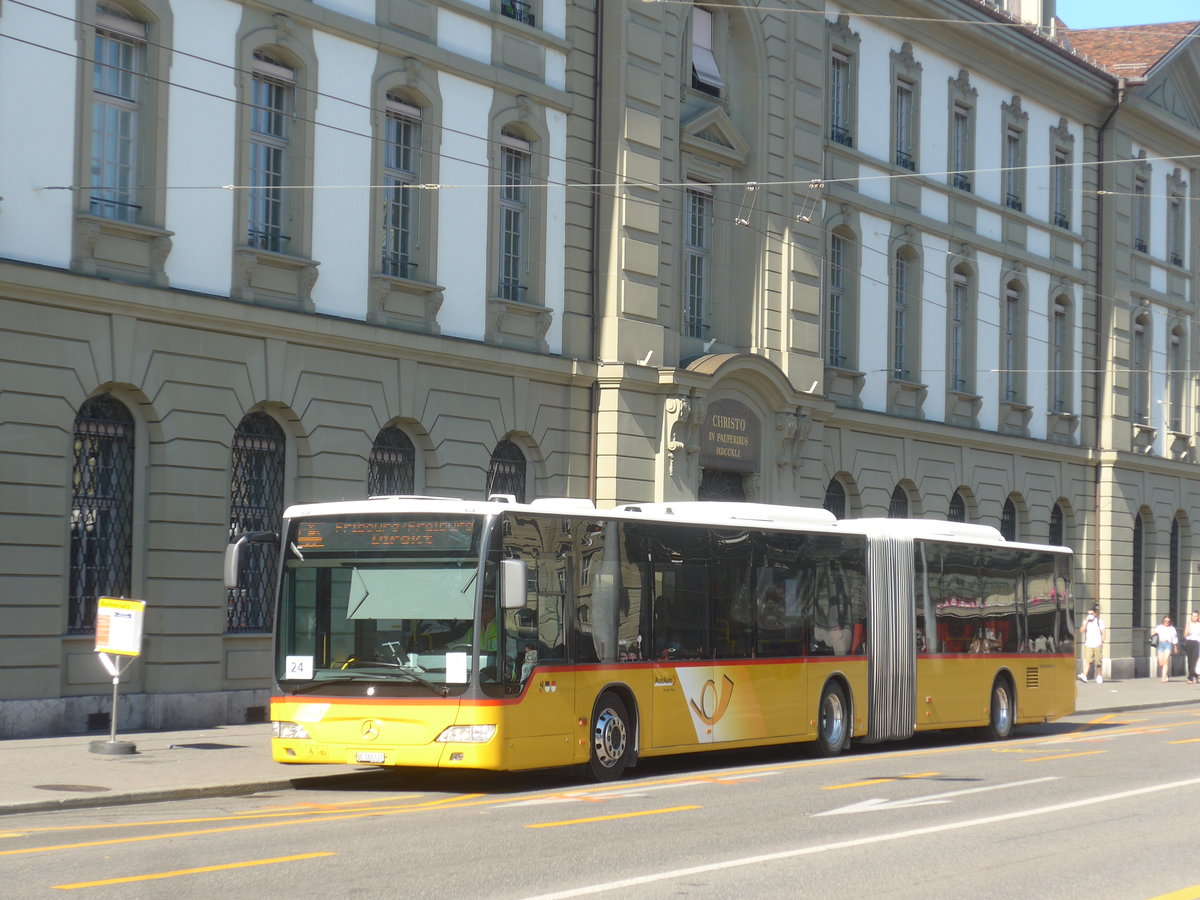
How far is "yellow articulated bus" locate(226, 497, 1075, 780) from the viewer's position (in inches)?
634

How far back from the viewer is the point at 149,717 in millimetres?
21500

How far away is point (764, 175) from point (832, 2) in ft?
15.7

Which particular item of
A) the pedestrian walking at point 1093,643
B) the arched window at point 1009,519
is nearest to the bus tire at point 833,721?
the arched window at point 1009,519

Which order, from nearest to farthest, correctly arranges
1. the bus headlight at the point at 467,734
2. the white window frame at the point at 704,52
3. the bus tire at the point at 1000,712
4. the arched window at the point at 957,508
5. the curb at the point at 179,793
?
the curb at the point at 179,793, the bus headlight at the point at 467,734, the bus tire at the point at 1000,712, the white window frame at the point at 704,52, the arched window at the point at 957,508

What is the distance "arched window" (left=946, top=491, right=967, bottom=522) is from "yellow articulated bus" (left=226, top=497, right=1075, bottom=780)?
16.1m

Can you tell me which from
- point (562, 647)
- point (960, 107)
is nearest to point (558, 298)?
point (562, 647)

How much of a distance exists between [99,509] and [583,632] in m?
7.06

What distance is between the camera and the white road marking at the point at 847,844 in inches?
401

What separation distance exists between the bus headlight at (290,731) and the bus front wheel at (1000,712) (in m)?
11.9

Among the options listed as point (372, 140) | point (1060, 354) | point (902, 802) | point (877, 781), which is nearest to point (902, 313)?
point (1060, 354)

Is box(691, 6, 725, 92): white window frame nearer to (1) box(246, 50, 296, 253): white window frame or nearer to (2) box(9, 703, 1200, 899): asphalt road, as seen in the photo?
(1) box(246, 50, 296, 253): white window frame

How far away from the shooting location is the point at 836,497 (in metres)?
35.5

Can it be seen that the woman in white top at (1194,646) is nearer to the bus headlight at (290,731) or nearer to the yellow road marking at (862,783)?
the yellow road marking at (862,783)

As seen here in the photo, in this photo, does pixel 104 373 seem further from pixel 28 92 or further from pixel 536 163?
pixel 536 163
